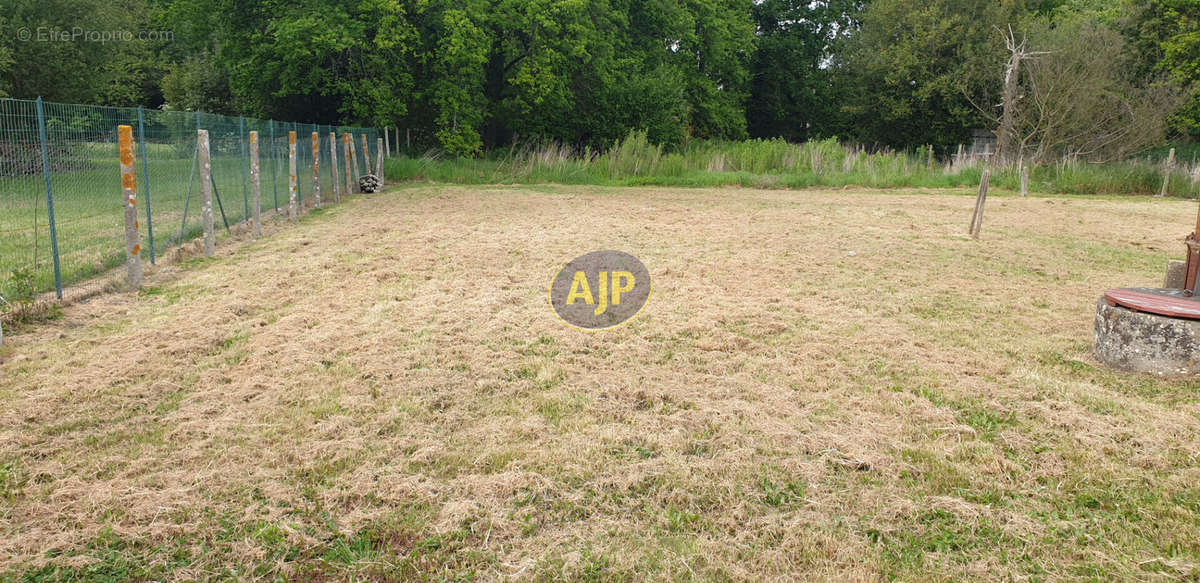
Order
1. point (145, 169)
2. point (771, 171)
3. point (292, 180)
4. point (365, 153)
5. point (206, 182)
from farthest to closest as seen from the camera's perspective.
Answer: point (771, 171), point (365, 153), point (292, 180), point (206, 182), point (145, 169)

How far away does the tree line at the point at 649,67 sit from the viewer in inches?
859

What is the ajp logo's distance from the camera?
6.10m

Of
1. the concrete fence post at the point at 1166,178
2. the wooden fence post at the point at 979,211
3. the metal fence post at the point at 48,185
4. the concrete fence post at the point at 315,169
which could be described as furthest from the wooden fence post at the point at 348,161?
the concrete fence post at the point at 1166,178

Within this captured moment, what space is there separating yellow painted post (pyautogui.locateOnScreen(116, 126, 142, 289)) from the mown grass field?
26cm

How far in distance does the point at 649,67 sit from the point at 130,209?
2562cm

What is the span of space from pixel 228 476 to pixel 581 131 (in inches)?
999

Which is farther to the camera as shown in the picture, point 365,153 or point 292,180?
point 365,153

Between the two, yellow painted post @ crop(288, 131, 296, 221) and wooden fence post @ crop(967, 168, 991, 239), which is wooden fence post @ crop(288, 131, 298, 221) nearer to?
yellow painted post @ crop(288, 131, 296, 221)

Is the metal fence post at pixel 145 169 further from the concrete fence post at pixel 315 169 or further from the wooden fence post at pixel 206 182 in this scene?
the concrete fence post at pixel 315 169

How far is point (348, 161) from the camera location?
1728cm

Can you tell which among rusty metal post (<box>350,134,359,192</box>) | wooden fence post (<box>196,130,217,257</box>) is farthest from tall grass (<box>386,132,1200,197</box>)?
wooden fence post (<box>196,130,217,257</box>)

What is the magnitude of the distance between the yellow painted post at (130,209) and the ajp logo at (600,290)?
3736mm

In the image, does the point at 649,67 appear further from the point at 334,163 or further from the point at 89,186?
the point at 89,186

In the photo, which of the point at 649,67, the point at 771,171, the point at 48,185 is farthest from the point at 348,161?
the point at 649,67
